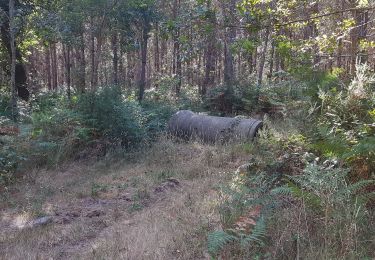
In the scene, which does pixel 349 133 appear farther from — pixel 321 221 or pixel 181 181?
pixel 181 181

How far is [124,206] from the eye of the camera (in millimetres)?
6160

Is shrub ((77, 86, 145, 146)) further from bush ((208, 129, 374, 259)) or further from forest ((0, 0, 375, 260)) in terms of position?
bush ((208, 129, 374, 259))

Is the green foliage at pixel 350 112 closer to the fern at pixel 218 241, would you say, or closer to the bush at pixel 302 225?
the bush at pixel 302 225

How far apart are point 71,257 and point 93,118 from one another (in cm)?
614

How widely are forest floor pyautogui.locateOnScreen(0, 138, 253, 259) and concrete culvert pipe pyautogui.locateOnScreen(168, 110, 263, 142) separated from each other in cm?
76

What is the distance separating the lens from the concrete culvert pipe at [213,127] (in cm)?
952

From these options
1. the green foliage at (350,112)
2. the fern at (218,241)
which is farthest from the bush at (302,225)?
the green foliage at (350,112)

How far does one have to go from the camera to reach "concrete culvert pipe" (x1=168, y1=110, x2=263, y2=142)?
9.52 metres

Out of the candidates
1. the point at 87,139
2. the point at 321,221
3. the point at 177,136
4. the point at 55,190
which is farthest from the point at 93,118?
the point at 321,221

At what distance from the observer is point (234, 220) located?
4.03 meters

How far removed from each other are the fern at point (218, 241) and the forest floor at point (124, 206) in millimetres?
419

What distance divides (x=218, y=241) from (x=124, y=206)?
298 cm

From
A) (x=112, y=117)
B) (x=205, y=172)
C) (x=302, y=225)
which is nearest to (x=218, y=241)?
(x=302, y=225)

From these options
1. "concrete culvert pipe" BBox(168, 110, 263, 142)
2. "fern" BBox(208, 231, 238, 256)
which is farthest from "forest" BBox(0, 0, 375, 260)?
"concrete culvert pipe" BBox(168, 110, 263, 142)
